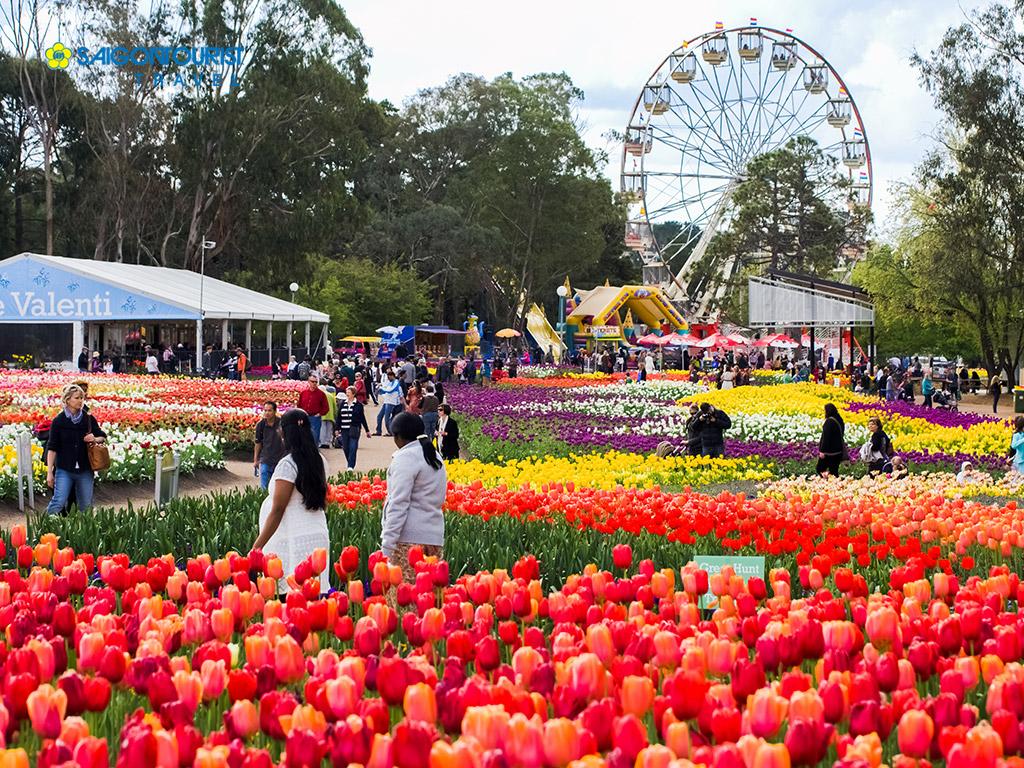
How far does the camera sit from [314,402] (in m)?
19.9

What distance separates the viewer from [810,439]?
2105 centimetres

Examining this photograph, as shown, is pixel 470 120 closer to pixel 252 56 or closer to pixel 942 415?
pixel 252 56

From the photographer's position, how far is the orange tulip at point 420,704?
3.26 metres

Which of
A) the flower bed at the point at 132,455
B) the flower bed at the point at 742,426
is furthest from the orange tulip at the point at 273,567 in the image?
the flower bed at the point at 742,426

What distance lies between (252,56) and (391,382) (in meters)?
34.1

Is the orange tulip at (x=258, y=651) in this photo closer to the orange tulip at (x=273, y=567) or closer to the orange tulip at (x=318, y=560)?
the orange tulip at (x=318, y=560)

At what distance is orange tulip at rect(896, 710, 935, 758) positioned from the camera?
9.95 ft

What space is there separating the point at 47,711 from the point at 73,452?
29.7 feet

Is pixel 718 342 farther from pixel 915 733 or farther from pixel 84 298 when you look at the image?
pixel 915 733

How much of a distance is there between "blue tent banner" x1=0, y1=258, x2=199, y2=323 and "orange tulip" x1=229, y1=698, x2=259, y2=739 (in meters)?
37.5

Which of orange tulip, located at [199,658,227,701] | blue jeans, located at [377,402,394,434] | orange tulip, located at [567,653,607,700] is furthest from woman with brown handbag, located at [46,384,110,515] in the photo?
blue jeans, located at [377,402,394,434]

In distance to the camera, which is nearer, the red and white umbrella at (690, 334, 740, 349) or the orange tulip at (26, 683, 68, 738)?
the orange tulip at (26, 683, 68, 738)

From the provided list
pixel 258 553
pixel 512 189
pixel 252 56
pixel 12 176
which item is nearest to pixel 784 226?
pixel 512 189

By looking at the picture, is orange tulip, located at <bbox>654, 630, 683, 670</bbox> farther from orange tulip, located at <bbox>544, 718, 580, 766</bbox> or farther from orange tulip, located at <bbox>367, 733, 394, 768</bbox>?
orange tulip, located at <bbox>367, 733, 394, 768</bbox>
